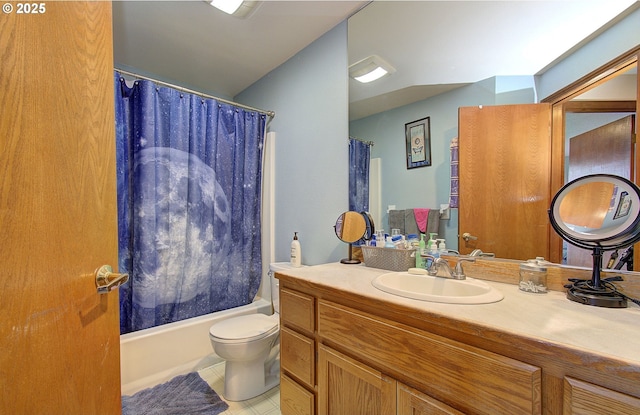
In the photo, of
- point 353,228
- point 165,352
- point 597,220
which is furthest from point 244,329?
Answer: point 597,220

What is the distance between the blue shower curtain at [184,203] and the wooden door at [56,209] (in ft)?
3.77

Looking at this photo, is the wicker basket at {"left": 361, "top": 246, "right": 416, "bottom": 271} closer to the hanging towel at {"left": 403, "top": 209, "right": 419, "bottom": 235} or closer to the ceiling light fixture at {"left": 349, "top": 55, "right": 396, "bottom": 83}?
the hanging towel at {"left": 403, "top": 209, "right": 419, "bottom": 235}

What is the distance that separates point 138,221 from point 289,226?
109 cm

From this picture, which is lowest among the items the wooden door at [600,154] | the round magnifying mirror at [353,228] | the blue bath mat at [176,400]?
the blue bath mat at [176,400]

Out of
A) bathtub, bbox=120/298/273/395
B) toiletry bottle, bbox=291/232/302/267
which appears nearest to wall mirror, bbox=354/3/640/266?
toiletry bottle, bbox=291/232/302/267

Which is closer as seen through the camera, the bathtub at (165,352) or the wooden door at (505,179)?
the wooden door at (505,179)

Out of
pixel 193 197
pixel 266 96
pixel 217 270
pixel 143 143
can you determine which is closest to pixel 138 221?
pixel 193 197

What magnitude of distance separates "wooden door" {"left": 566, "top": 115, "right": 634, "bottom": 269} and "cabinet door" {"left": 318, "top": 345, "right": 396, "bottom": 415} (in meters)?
0.88

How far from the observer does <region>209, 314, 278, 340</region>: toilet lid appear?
151cm

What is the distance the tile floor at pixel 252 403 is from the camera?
1.46 meters

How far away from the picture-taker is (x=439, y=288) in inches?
44.6

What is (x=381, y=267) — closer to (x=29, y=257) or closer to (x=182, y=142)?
(x=29, y=257)

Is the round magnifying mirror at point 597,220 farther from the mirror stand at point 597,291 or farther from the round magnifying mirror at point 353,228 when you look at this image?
the round magnifying mirror at point 353,228

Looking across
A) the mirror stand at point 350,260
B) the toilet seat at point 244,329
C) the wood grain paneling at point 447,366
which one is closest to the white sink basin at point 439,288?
the wood grain paneling at point 447,366
